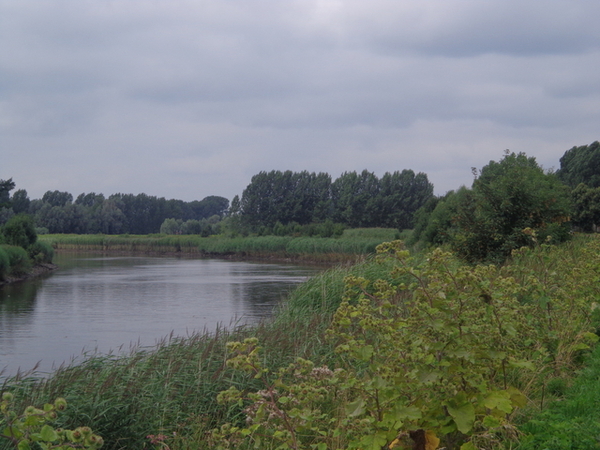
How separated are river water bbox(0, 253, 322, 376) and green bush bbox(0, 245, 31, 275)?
198 cm

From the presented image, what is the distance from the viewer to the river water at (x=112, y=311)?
1165 centimetres

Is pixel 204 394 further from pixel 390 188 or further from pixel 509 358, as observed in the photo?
pixel 390 188

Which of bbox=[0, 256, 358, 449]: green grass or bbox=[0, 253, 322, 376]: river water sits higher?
bbox=[0, 256, 358, 449]: green grass

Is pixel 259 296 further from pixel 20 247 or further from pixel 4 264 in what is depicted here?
pixel 20 247

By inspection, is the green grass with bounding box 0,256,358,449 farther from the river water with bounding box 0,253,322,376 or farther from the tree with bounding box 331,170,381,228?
the tree with bounding box 331,170,381,228

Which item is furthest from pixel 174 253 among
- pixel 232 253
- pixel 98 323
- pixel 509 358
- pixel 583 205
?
pixel 509 358

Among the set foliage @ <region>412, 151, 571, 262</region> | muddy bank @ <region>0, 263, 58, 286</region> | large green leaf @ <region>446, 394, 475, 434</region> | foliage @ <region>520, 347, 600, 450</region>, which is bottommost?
muddy bank @ <region>0, 263, 58, 286</region>

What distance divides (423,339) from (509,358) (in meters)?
0.62

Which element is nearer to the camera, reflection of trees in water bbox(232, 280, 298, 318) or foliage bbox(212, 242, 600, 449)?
foliage bbox(212, 242, 600, 449)

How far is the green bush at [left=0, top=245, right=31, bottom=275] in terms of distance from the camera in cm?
2865

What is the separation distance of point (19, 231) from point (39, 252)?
2.14 meters

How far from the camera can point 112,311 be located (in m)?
17.2

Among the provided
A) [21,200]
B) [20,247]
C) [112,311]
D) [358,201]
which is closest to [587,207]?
[358,201]

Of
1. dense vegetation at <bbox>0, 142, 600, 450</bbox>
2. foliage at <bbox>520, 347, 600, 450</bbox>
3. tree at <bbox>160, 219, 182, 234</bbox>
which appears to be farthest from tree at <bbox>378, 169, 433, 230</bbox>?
foliage at <bbox>520, 347, 600, 450</bbox>
